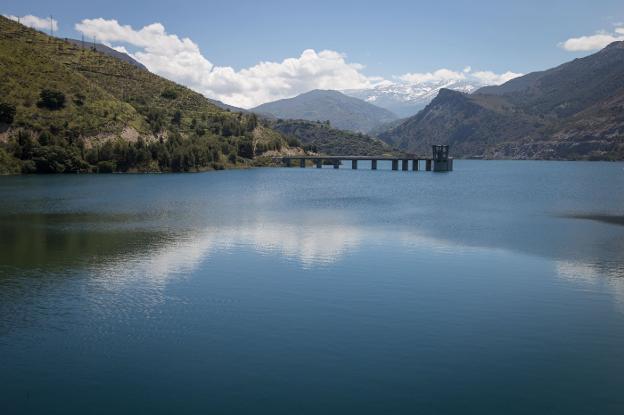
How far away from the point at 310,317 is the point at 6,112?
173 m

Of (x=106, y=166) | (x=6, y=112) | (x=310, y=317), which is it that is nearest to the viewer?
(x=310, y=317)

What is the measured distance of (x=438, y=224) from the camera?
81.6 meters

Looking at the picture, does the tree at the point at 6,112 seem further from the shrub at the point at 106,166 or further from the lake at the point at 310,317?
the lake at the point at 310,317

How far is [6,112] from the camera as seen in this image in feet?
584

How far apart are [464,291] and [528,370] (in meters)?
15.4

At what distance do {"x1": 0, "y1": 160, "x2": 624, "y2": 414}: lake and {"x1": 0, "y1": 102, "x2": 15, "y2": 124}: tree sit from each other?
117m

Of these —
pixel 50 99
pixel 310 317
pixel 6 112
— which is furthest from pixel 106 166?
pixel 310 317

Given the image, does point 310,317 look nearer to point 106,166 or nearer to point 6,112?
point 106,166

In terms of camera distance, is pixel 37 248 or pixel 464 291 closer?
pixel 464 291

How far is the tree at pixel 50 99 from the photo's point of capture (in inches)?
7564

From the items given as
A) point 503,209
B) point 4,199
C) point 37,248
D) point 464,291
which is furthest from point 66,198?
point 464,291

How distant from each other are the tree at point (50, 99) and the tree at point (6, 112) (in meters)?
13.7

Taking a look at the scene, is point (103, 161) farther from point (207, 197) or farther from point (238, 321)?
point (238, 321)

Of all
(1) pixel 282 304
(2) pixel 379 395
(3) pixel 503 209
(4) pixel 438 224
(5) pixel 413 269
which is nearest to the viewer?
(2) pixel 379 395
